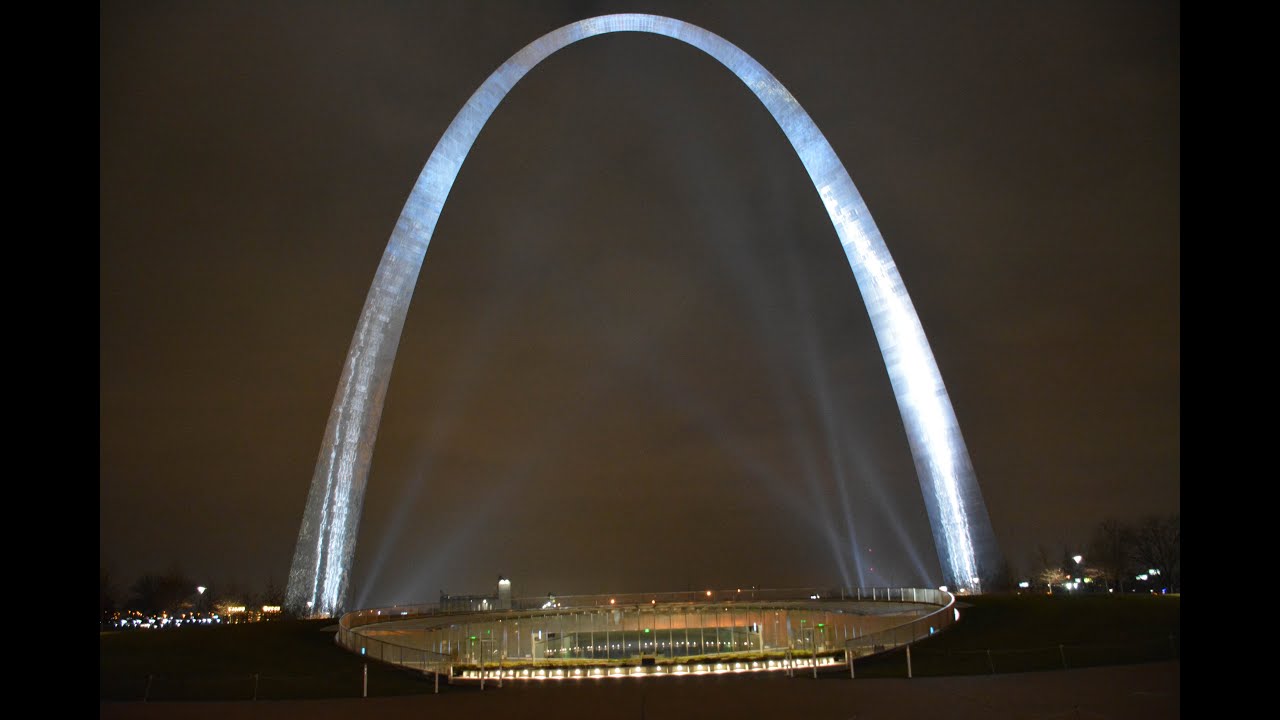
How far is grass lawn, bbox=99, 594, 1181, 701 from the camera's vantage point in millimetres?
15922

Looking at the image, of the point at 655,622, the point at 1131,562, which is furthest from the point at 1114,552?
the point at 655,622

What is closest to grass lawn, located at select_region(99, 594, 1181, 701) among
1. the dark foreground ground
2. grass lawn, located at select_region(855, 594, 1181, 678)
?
grass lawn, located at select_region(855, 594, 1181, 678)

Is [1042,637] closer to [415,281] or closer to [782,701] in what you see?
[782,701]

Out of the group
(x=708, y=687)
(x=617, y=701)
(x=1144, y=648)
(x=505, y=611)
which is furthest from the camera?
(x=505, y=611)

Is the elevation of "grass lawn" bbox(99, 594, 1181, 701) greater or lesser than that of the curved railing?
greater

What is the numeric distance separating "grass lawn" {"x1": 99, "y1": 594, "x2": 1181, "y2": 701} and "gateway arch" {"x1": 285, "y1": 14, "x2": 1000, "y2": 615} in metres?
5.67

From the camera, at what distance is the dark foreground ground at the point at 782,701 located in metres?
11.1

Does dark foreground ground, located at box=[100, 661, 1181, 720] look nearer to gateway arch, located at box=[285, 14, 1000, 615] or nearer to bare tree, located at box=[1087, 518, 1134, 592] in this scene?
gateway arch, located at box=[285, 14, 1000, 615]

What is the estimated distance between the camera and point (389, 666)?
19.4 meters

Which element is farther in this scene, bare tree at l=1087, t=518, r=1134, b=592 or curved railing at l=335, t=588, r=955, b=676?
bare tree at l=1087, t=518, r=1134, b=592
